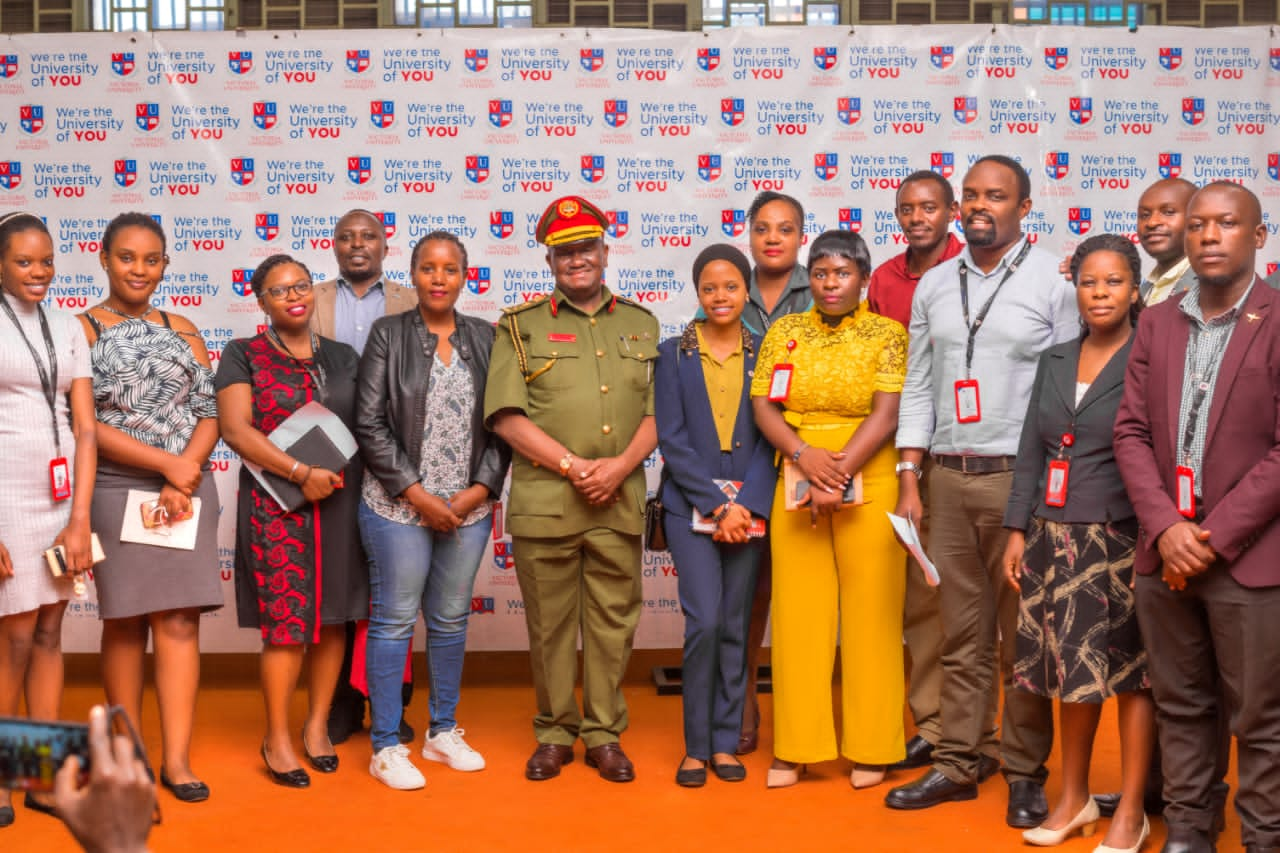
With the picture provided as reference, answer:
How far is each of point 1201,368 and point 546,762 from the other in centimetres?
234

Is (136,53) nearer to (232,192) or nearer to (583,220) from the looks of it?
(232,192)

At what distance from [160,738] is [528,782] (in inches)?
56.7

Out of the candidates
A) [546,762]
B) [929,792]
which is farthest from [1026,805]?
[546,762]

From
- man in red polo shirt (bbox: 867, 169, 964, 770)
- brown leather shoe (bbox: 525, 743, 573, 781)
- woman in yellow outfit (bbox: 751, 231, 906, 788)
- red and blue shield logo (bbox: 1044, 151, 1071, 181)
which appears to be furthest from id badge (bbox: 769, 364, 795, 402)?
red and blue shield logo (bbox: 1044, 151, 1071, 181)

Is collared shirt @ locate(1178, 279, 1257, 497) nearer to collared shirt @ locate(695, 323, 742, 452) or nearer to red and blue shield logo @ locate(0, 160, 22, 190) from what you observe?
collared shirt @ locate(695, 323, 742, 452)

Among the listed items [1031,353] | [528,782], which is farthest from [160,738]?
[1031,353]

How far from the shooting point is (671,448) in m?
4.04

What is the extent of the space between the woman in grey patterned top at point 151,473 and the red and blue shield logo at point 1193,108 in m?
4.17

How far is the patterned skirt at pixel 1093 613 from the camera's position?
332 centimetres

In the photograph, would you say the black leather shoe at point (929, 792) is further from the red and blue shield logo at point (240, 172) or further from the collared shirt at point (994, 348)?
the red and blue shield logo at point (240, 172)

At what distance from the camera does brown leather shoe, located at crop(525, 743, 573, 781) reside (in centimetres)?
407

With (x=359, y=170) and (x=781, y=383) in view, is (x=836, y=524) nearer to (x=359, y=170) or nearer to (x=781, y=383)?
(x=781, y=383)

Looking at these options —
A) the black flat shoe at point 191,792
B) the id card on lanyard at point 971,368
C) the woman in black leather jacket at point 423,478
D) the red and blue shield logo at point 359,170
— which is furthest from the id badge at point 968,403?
the red and blue shield logo at point 359,170

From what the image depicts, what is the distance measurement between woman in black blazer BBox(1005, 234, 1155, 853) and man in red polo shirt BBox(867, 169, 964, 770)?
1.69 ft
